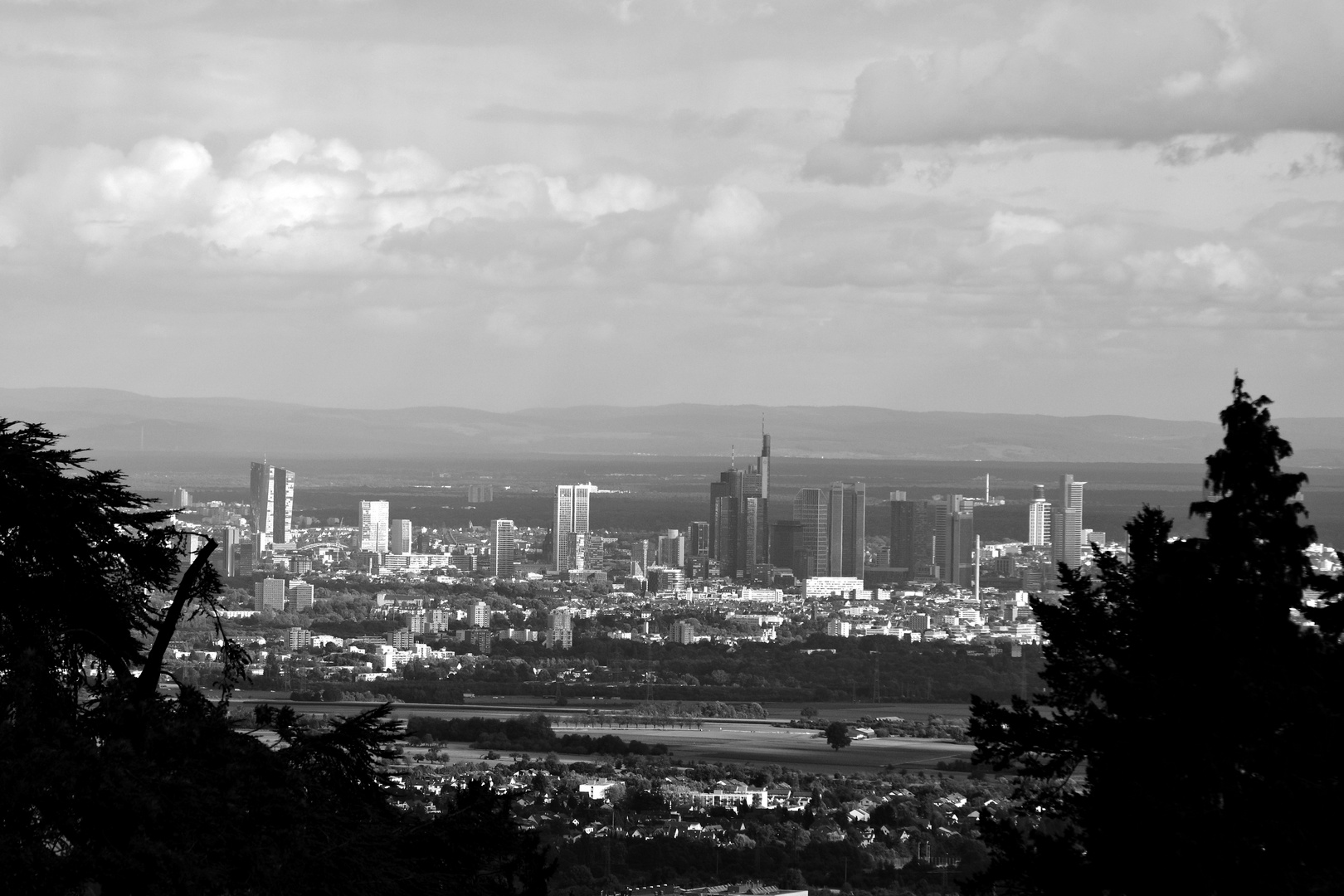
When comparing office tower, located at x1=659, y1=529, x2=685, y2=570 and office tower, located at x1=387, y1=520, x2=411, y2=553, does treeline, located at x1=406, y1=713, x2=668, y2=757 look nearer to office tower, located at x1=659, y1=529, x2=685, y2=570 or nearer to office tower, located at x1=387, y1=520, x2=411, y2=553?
office tower, located at x1=659, y1=529, x2=685, y2=570

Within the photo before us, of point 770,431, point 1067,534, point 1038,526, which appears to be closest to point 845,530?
point 1038,526

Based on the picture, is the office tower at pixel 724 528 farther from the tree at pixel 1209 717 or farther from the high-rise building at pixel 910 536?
the tree at pixel 1209 717

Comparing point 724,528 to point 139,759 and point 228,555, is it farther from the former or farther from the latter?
point 139,759

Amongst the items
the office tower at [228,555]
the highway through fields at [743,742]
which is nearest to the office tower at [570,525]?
the office tower at [228,555]

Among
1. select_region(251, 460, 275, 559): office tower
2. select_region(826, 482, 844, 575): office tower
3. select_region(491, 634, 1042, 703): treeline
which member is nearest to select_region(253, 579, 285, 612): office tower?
select_region(491, 634, 1042, 703): treeline

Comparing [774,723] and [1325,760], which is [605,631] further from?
[1325,760]
